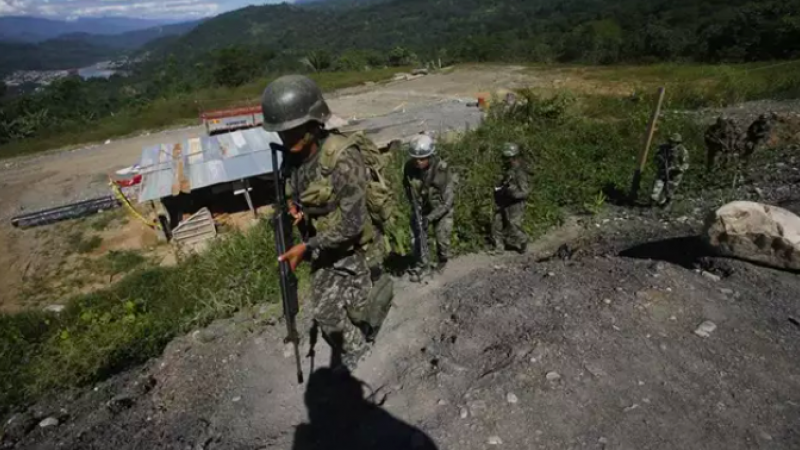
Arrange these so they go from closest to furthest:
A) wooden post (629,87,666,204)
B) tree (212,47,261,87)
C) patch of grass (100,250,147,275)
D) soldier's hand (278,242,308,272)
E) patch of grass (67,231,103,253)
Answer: soldier's hand (278,242,308,272) < wooden post (629,87,666,204) < patch of grass (100,250,147,275) < patch of grass (67,231,103,253) < tree (212,47,261,87)

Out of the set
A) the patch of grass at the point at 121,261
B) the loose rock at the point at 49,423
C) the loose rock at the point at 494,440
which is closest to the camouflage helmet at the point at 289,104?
the loose rock at the point at 494,440

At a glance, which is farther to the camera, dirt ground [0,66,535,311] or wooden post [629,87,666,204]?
dirt ground [0,66,535,311]

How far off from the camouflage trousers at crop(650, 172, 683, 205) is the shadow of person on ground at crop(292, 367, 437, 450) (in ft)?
19.2

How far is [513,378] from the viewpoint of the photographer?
3729 mm

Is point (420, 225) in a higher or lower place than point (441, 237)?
higher

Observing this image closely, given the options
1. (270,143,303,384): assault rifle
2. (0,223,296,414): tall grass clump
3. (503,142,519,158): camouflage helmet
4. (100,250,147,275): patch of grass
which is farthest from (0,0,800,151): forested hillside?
(270,143,303,384): assault rifle

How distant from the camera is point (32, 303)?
1097 cm

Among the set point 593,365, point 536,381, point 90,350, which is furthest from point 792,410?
point 90,350

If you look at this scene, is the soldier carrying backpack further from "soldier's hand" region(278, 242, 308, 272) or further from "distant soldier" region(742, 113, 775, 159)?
"distant soldier" region(742, 113, 775, 159)

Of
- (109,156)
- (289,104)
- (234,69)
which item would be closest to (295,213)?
(289,104)

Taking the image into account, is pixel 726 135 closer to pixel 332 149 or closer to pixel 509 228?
pixel 509 228

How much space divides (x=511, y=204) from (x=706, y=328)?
2797 millimetres

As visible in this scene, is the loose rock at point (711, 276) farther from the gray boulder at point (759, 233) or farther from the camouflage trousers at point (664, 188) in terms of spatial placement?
the camouflage trousers at point (664, 188)

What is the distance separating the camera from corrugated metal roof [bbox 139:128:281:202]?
12242 millimetres
